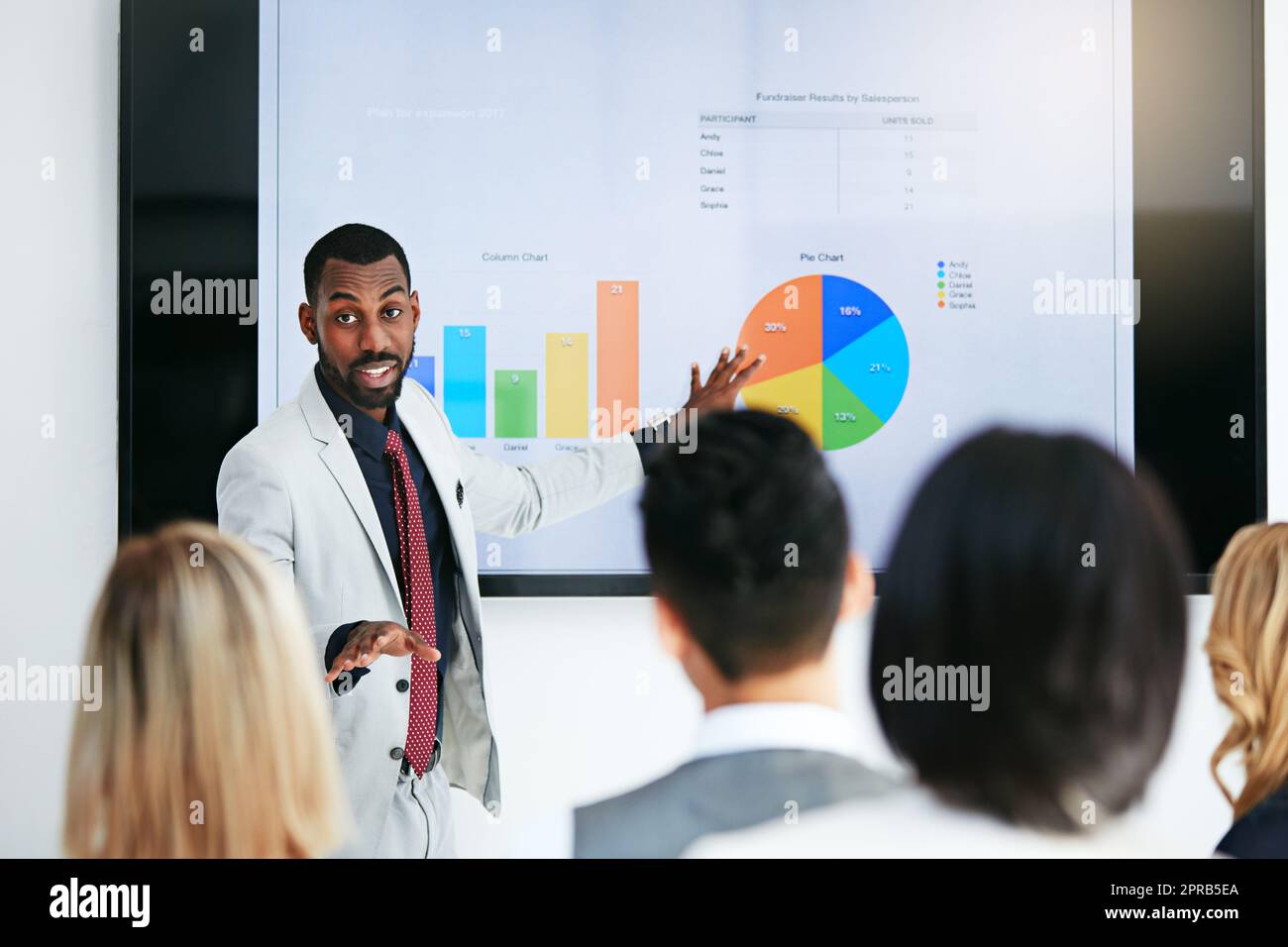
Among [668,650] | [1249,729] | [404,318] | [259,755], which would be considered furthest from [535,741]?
[1249,729]

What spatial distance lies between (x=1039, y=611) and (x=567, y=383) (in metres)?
0.93

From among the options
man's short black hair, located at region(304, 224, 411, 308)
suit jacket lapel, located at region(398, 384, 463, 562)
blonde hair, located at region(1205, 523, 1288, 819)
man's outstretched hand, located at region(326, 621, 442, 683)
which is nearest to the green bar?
suit jacket lapel, located at region(398, 384, 463, 562)

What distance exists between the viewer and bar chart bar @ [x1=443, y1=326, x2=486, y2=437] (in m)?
1.97

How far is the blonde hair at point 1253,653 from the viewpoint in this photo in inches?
69.9

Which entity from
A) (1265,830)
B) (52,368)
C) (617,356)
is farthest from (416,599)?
(1265,830)

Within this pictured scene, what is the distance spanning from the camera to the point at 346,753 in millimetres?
1857

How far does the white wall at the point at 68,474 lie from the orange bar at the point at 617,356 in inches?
14.2

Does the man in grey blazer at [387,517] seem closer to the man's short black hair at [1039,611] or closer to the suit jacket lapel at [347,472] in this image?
the suit jacket lapel at [347,472]

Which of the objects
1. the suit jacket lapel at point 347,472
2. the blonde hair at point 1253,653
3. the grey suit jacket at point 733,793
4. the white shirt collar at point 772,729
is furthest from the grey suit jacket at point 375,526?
the blonde hair at point 1253,653

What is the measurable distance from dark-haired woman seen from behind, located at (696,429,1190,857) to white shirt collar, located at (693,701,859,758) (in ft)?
0.26

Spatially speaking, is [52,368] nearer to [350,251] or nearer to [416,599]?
[350,251]

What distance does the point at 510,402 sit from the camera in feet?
6.50

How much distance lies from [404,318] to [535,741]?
0.83 m
